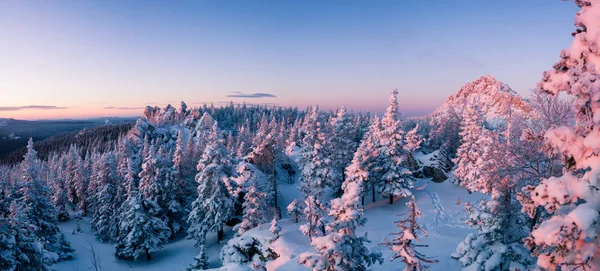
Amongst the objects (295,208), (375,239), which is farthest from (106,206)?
(375,239)

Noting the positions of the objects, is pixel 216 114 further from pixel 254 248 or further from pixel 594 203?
pixel 594 203

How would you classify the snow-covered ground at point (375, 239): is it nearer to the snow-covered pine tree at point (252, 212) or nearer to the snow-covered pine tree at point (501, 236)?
the snow-covered pine tree at point (252, 212)

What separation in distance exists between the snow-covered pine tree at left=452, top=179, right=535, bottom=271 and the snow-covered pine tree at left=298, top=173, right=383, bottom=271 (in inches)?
225

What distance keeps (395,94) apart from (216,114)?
454 feet

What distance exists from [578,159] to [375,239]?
2284 centimetres

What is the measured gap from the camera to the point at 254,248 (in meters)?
25.2

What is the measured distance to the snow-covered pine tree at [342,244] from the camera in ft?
37.9

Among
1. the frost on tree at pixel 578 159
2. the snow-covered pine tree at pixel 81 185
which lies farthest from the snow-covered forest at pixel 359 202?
the snow-covered pine tree at pixel 81 185

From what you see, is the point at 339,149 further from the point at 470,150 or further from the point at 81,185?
the point at 81,185

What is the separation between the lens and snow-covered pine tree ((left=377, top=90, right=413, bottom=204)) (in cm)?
3538

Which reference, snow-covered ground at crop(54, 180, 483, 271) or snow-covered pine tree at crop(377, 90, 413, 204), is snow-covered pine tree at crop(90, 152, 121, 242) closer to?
snow-covered ground at crop(54, 180, 483, 271)

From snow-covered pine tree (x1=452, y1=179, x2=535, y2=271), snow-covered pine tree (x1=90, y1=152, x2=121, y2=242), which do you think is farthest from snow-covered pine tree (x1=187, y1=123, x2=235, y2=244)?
snow-covered pine tree (x1=452, y1=179, x2=535, y2=271)

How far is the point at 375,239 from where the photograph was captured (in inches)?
1033

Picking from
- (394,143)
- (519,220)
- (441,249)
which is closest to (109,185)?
(394,143)
